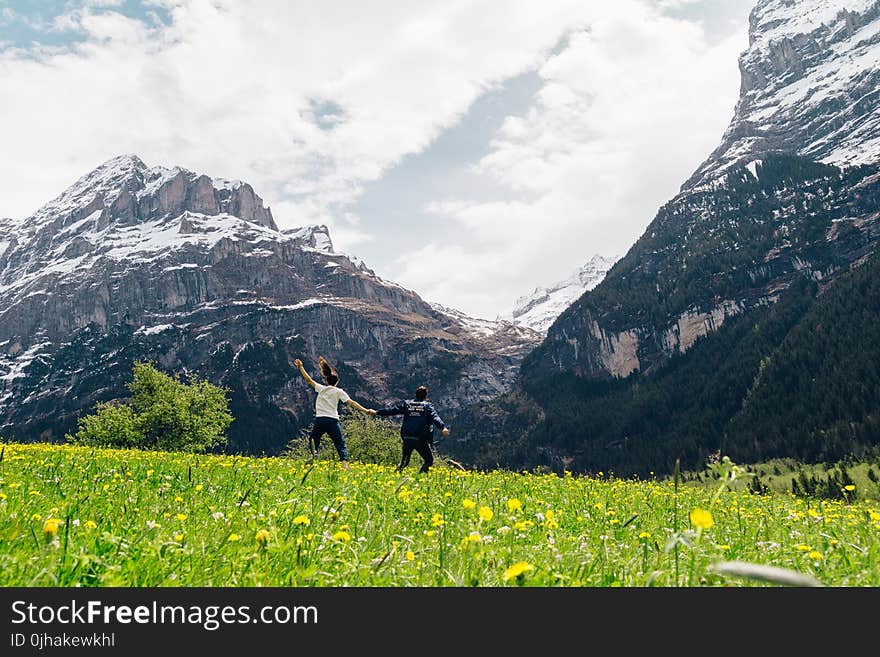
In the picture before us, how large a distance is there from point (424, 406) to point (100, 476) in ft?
34.3

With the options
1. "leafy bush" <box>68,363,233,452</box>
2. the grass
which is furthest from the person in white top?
"leafy bush" <box>68,363,233,452</box>

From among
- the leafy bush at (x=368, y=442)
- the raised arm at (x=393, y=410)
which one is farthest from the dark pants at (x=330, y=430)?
the leafy bush at (x=368, y=442)

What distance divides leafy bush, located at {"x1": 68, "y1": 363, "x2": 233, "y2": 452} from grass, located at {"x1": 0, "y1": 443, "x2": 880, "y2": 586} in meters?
57.5

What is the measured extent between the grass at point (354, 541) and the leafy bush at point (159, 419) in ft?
189

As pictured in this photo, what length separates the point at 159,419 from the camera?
61281 millimetres

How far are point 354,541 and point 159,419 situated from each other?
6452 centimetres

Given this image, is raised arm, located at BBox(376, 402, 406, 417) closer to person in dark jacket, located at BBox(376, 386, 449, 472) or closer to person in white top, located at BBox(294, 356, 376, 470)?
person in dark jacket, located at BBox(376, 386, 449, 472)

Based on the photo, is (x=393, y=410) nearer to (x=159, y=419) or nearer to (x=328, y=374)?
(x=328, y=374)

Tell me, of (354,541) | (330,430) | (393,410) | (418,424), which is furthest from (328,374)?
(354,541)

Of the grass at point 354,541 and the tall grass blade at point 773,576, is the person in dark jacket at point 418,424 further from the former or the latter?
the tall grass blade at point 773,576

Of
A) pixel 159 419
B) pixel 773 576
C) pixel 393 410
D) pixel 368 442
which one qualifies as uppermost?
pixel 159 419

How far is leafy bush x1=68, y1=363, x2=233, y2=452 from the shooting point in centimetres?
6094
